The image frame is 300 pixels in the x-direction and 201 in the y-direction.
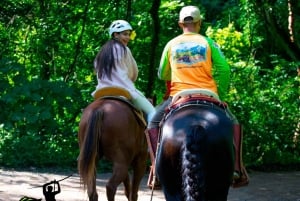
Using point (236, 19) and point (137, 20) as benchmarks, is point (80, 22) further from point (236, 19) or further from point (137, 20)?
point (236, 19)

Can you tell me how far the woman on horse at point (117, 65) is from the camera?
7.30 metres

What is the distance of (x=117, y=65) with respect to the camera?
7.35 meters

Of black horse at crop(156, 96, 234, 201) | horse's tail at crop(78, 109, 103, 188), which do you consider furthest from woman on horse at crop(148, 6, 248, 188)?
horse's tail at crop(78, 109, 103, 188)

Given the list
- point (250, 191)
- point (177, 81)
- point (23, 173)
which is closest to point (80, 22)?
point (23, 173)

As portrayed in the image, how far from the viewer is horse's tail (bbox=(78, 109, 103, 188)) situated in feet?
21.9

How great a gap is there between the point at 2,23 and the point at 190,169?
299cm

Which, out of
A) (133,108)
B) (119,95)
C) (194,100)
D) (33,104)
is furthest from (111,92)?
(33,104)

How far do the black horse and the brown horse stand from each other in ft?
5.35

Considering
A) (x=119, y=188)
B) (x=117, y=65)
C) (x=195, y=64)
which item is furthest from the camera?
(x=119, y=188)

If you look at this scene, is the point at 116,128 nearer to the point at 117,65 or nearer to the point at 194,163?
the point at 117,65

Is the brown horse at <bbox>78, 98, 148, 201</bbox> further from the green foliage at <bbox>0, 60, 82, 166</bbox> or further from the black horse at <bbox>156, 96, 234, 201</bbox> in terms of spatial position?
the black horse at <bbox>156, 96, 234, 201</bbox>

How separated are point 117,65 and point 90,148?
115 cm

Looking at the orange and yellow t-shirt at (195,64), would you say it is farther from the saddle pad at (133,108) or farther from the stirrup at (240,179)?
the saddle pad at (133,108)

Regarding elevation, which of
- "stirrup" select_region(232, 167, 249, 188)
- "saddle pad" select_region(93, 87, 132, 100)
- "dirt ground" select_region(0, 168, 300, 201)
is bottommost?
"dirt ground" select_region(0, 168, 300, 201)
